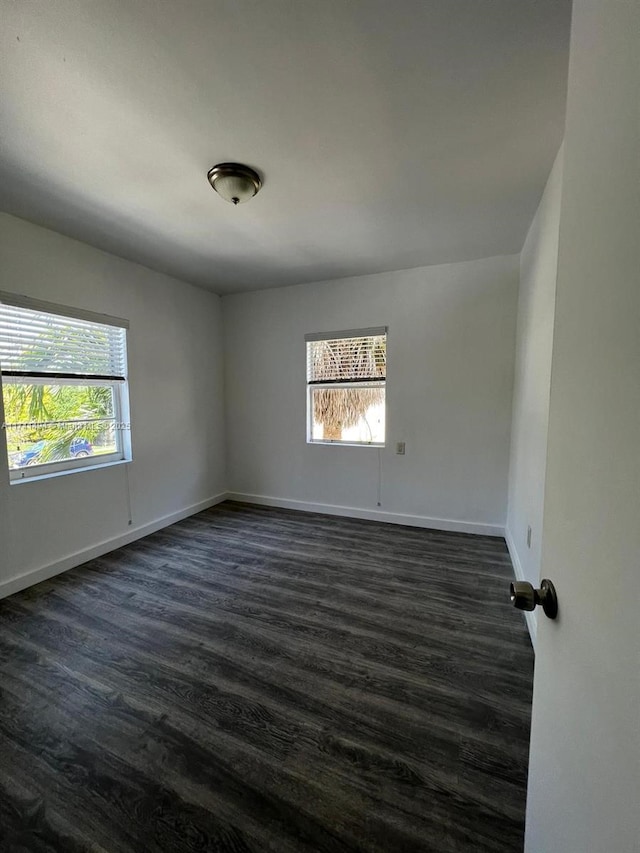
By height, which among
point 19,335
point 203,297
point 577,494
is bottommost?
point 577,494

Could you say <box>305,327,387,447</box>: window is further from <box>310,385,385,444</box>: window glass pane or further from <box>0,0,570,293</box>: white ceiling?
<box>0,0,570,293</box>: white ceiling

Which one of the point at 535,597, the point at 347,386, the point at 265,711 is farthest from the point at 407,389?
the point at 535,597

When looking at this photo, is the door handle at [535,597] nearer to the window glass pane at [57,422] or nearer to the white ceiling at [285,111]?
the white ceiling at [285,111]

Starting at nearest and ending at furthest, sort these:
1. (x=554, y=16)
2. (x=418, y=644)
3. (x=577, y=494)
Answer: (x=577, y=494)
(x=554, y=16)
(x=418, y=644)

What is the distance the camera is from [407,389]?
3.54m

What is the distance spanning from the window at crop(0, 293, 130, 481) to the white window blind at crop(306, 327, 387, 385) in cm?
188

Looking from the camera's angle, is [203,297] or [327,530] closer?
[327,530]

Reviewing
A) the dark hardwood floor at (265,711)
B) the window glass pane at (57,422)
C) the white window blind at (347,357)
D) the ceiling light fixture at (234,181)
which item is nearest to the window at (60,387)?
the window glass pane at (57,422)

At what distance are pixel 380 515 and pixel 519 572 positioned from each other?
1480 millimetres

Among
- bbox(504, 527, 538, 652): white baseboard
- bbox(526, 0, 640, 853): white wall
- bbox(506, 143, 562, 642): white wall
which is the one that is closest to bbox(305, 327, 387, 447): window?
bbox(506, 143, 562, 642): white wall

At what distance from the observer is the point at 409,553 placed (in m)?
3.02

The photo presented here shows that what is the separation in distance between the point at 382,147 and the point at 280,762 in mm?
2696

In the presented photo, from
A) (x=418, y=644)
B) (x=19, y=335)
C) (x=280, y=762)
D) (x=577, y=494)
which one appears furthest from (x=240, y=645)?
(x=19, y=335)

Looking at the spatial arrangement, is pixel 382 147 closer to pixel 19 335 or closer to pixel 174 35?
pixel 174 35
